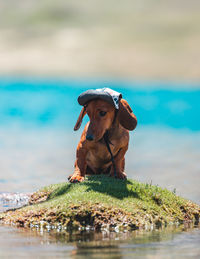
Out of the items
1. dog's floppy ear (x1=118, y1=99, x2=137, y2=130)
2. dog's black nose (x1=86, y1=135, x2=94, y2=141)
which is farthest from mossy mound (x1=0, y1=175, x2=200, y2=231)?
dog's floppy ear (x1=118, y1=99, x2=137, y2=130)

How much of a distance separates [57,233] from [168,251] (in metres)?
2.81

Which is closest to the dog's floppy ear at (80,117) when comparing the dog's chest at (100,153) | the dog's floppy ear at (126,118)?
the dog's chest at (100,153)

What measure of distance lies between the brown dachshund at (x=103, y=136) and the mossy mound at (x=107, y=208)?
17.6 inches

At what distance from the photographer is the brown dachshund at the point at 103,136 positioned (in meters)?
9.78

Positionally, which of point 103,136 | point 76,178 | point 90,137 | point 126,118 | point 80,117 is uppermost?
point 80,117

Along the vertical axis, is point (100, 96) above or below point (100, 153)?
above

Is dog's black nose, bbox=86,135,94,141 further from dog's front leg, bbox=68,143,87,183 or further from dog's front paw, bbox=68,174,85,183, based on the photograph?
dog's front paw, bbox=68,174,85,183

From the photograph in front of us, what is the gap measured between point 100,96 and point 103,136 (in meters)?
1.18

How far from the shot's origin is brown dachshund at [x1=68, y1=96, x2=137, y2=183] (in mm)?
9781

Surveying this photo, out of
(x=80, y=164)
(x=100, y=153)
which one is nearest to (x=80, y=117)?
(x=100, y=153)

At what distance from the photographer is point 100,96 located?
9.73 metres

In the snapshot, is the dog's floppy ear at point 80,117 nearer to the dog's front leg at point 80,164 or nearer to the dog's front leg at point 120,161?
the dog's front leg at point 80,164

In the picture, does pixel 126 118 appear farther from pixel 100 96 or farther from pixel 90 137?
pixel 90 137

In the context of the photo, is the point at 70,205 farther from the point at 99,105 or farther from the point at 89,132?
the point at 99,105
